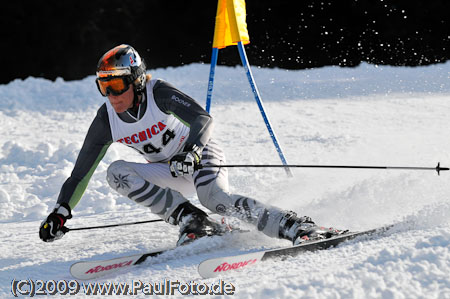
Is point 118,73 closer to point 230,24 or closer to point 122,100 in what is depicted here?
point 122,100

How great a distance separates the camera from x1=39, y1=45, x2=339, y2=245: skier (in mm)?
2969

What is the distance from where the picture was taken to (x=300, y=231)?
2.75 m

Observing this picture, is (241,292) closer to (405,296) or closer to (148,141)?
(405,296)

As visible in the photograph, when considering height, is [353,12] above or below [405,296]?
above

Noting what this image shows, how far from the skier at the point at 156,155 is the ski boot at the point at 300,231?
0.02 meters

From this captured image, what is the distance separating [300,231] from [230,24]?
223cm

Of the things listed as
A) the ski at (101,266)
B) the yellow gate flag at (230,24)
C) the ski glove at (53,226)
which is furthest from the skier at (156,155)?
the yellow gate flag at (230,24)

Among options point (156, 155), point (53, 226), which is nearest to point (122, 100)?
point (156, 155)

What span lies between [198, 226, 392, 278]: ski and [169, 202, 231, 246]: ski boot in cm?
51

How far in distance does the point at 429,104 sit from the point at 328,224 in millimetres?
4586

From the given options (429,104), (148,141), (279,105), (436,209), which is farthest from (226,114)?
(436,209)

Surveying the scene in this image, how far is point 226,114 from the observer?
293 inches

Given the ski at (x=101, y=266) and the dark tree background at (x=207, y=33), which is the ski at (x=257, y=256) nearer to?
the ski at (x=101, y=266)

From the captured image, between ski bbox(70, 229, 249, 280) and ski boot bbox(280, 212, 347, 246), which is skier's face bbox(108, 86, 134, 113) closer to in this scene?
ski bbox(70, 229, 249, 280)
